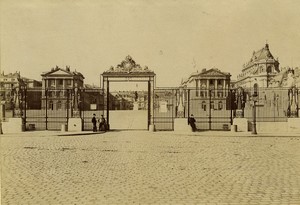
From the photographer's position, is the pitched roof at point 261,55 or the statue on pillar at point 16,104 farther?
the pitched roof at point 261,55

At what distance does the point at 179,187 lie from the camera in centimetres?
753

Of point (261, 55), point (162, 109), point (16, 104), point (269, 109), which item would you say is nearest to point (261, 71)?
point (261, 55)

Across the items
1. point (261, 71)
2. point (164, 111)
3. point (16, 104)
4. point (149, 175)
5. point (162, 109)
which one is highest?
point (261, 71)

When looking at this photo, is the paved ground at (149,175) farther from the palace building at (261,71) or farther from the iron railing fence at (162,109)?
the palace building at (261,71)

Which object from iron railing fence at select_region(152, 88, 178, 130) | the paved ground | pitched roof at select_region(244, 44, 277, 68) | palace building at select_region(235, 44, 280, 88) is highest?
pitched roof at select_region(244, 44, 277, 68)

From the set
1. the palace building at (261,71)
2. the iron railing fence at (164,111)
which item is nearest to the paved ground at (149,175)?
the iron railing fence at (164,111)

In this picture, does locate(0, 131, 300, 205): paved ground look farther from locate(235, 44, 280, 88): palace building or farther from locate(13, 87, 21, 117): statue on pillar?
locate(235, 44, 280, 88): palace building

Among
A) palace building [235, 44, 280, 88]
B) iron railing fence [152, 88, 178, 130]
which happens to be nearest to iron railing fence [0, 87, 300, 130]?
iron railing fence [152, 88, 178, 130]

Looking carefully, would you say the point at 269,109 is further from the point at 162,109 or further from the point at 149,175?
the point at 149,175

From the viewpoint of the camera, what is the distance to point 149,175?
8719 millimetres

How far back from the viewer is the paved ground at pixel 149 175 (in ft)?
22.3

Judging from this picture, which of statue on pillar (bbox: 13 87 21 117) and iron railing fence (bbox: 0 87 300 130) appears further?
iron railing fence (bbox: 0 87 300 130)

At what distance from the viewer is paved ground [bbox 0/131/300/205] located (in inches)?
268

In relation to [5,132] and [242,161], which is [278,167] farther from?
[5,132]
